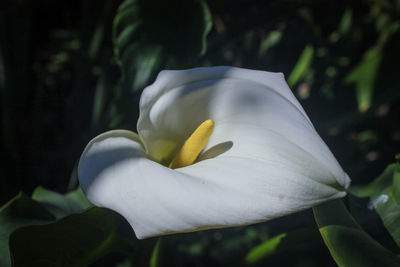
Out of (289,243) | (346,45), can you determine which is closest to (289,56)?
(346,45)

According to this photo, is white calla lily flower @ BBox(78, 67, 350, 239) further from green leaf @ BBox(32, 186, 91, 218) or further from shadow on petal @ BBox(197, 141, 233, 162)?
green leaf @ BBox(32, 186, 91, 218)

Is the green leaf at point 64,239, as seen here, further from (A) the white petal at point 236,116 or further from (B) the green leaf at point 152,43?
(B) the green leaf at point 152,43

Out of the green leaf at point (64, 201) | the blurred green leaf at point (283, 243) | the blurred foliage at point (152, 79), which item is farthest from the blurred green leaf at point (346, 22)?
the green leaf at point (64, 201)

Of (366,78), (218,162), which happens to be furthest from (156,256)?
(366,78)

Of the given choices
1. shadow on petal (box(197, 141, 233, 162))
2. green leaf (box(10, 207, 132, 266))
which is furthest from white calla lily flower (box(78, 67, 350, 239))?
green leaf (box(10, 207, 132, 266))

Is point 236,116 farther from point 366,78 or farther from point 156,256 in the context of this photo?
point 366,78

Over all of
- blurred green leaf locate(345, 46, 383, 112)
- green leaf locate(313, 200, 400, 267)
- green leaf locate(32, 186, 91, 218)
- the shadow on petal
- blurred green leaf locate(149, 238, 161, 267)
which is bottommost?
blurred green leaf locate(149, 238, 161, 267)
